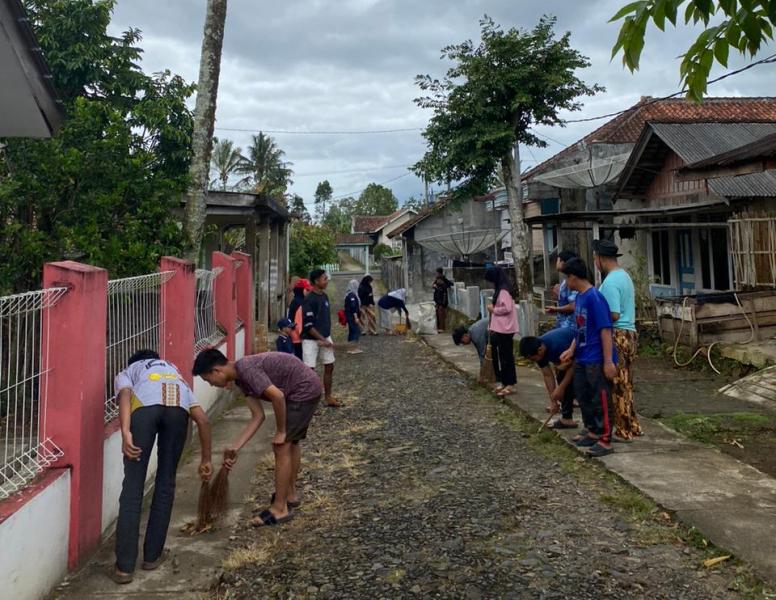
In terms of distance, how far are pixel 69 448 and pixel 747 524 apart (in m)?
3.99

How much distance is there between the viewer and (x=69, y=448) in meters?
3.83

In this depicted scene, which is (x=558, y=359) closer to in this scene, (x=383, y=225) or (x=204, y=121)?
(x=204, y=121)

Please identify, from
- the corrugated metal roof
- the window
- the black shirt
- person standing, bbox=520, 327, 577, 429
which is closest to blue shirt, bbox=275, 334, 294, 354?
the black shirt

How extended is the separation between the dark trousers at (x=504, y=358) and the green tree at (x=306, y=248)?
21362mm

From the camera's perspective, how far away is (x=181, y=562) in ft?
13.7

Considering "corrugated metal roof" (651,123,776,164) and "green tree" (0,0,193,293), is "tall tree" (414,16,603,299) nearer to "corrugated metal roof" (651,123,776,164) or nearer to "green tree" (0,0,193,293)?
"corrugated metal roof" (651,123,776,164)

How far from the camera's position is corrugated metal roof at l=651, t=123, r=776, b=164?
14039mm

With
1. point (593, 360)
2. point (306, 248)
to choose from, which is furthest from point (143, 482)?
point (306, 248)

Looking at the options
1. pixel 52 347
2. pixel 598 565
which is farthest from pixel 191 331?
pixel 598 565

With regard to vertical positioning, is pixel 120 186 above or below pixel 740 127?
below

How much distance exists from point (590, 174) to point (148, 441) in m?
15.4

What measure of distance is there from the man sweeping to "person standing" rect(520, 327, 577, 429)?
8.13ft

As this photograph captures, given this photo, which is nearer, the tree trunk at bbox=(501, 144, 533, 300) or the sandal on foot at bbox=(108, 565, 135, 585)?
the sandal on foot at bbox=(108, 565, 135, 585)

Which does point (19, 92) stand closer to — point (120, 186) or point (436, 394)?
point (120, 186)
